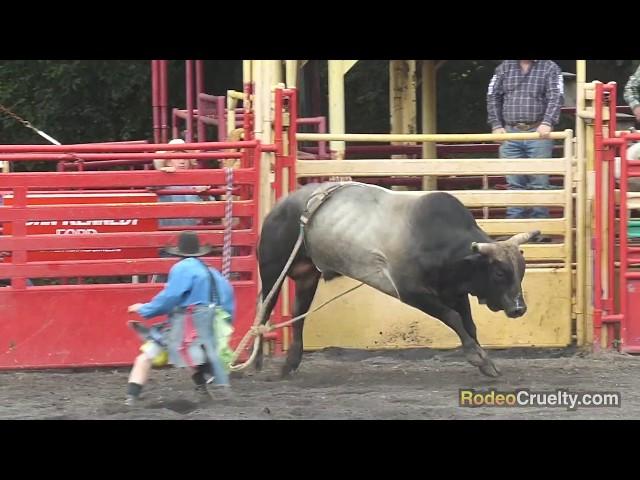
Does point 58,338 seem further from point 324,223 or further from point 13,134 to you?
point 13,134

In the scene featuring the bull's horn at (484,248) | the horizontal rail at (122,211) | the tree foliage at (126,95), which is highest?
the tree foliage at (126,95)

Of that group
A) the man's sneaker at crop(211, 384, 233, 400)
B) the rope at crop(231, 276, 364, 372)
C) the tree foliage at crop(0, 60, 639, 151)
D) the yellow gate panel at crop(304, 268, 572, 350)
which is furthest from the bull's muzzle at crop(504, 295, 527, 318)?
the tree foliage at crop(0, 60, 639, 151)

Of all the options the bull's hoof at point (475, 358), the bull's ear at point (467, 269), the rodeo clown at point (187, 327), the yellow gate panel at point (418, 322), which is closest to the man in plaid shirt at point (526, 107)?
the yellow gate panel at point (418, 322)

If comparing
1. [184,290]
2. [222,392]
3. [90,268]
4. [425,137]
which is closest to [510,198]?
[425,137]

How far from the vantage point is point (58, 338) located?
786 centimetres

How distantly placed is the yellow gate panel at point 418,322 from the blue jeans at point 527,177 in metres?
0.55

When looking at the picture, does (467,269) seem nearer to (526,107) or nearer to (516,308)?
(516,308)

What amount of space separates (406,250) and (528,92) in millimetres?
2361

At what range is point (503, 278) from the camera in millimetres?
7074

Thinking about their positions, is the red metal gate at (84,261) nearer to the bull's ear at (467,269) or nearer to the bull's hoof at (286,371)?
the bull's hoof at (286,371)

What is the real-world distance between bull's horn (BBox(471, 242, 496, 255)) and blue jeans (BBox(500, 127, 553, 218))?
1.69 metres

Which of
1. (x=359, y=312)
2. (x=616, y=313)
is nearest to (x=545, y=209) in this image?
(x=616, y=313)

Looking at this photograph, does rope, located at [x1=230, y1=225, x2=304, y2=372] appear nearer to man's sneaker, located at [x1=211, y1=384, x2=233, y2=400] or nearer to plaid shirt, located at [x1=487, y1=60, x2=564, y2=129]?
man's sneaker, located at [x1=211, y1=384, x2=233, y2=400]

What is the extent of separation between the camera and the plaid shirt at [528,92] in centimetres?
884
